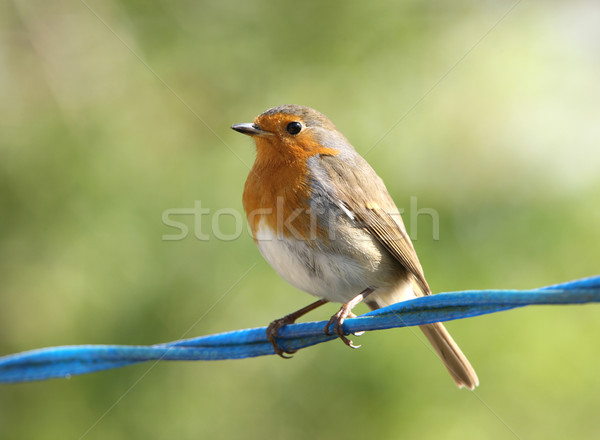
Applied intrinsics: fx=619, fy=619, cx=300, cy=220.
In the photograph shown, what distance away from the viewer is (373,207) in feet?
10.8

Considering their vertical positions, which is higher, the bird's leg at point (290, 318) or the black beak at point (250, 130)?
the black beak at point (250, 130)

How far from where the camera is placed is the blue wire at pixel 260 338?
1606 millimetres

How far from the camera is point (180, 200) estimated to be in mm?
3701

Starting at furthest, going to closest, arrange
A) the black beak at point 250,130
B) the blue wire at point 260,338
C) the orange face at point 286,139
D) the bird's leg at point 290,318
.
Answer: the black beak at point 250,130 < the orange face at point 286,139 < the bird's leg at point 290,318 < the blue wire at point 260,338

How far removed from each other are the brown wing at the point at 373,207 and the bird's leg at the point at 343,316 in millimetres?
265

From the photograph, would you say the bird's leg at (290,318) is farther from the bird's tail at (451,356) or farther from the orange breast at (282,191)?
the bird's tail at (451,356)

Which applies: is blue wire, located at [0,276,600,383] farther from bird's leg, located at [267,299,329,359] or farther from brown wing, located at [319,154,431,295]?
brown wing, located at [319,154,431,295]

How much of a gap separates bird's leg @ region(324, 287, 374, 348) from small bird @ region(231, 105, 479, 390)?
0.01m

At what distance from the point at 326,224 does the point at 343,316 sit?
19.2 inches

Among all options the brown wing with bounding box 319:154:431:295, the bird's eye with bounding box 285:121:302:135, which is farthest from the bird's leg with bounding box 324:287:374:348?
the bird's eye with bounding box 285:121:302:135

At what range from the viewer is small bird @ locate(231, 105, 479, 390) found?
3.00 m

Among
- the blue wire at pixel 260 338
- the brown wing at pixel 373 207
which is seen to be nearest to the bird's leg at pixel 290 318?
the blue wire at pixel 260 338

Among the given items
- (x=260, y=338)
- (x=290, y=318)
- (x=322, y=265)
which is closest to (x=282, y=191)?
(x=322, y=265)

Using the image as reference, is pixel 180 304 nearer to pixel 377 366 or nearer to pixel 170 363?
pixel 170 363
